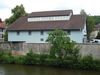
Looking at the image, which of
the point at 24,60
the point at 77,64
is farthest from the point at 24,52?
the point at 77,64

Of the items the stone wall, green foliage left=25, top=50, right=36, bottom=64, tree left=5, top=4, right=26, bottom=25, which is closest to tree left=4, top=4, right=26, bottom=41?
tree left=5, top=4, right=26, bottom=25

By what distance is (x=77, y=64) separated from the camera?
44156mm

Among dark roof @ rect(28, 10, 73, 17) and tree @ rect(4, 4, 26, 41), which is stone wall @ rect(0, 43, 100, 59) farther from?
tree @ rect(4, 4, 26, 41)

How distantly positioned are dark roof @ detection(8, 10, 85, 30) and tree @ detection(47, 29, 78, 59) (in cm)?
1026

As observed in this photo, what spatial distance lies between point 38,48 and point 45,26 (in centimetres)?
968

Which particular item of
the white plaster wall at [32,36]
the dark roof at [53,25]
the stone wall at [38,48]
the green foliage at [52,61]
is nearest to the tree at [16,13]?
the dark roof at [53,25]

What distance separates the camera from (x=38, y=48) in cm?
5094

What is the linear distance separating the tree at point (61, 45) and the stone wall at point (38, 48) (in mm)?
2056

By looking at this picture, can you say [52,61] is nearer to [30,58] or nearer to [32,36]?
[30,58]

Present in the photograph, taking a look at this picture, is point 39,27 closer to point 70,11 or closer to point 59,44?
point 70,11

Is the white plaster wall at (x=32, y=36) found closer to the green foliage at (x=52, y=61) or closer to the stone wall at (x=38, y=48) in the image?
the stone wall at (x=38, y=48)

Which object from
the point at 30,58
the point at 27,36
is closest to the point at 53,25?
the point at 27,36

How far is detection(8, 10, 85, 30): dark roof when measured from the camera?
56.9 m

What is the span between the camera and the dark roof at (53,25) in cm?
5688
